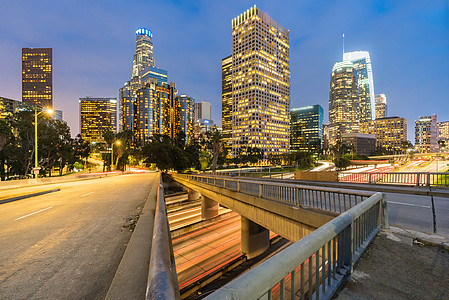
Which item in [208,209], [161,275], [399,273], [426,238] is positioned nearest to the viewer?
[161,275]

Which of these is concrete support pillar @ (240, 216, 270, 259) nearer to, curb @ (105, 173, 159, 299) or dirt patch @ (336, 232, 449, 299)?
curb @ (105, 173, 159, 299)

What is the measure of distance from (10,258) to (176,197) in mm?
41989

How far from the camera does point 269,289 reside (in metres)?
1.80

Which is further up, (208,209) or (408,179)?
(408,179)

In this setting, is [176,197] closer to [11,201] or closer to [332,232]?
[11,201]

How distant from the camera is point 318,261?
270cm

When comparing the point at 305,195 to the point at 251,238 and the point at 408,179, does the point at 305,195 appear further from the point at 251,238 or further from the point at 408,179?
the point at 408,179

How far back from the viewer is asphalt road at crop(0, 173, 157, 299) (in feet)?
11.5

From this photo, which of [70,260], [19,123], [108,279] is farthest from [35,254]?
[19,123]

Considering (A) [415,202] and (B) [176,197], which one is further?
(B) [176,197]

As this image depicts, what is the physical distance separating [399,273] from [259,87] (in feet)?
568

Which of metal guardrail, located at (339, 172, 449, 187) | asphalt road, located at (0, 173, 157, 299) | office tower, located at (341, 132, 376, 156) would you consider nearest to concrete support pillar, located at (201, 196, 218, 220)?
metal guardrail, located at (339, 172, 449, 187)

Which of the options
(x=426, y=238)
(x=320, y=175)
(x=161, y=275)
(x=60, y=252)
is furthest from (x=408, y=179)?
(x=60, y=252)

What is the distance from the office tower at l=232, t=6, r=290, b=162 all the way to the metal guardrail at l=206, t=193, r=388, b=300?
155 metres
